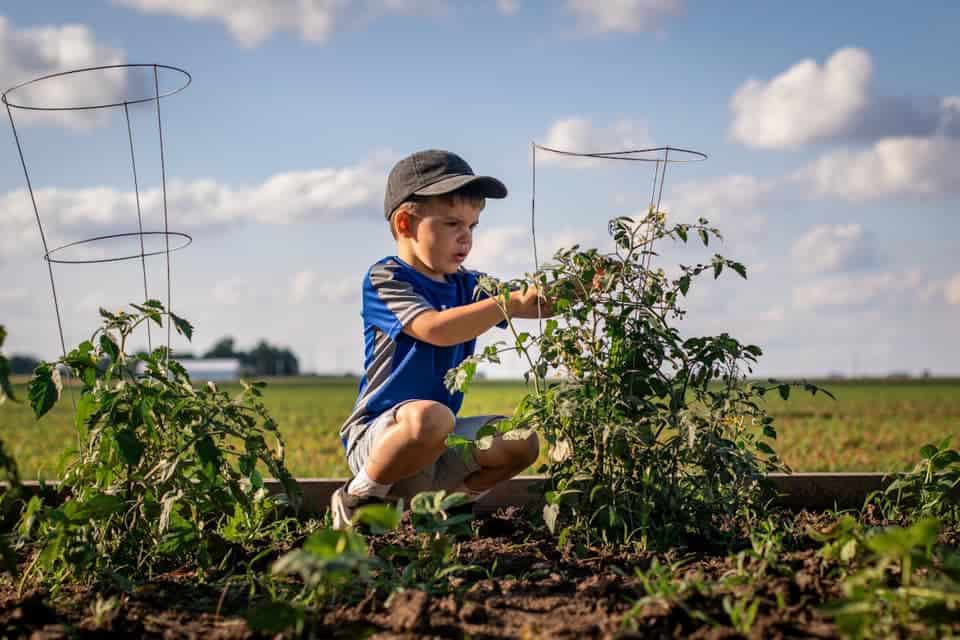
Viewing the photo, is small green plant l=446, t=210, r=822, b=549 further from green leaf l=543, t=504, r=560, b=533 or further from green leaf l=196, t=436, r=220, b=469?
green leaf l=196, t=436, r=220, b=469

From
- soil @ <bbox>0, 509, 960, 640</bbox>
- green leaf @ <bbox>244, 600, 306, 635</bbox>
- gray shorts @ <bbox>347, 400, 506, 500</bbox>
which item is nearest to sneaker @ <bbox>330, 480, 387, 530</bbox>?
gray shorts @ <bbox>347, 400, 506, 500</bbox>

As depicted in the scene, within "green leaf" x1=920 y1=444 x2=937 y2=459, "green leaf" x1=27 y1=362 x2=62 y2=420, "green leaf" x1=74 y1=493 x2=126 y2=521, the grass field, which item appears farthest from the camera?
the grass field

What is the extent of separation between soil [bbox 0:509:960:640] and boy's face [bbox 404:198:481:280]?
117cm

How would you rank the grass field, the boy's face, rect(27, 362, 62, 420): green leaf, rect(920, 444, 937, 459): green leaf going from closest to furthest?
rect(27, 362, 62, 420): green leaf → rect(920, 444, 937, 459): green leaf → the boy's face → the grass field

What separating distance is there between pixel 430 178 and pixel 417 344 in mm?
608

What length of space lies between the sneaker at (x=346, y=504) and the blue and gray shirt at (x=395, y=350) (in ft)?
0.66

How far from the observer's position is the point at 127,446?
7.54ft

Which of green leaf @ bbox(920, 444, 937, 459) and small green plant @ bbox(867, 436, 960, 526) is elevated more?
green leaf @ bbox(920, 444, 937, 459)

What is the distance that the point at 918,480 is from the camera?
308 cm

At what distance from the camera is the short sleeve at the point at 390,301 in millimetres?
3059

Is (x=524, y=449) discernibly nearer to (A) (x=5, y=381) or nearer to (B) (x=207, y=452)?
(B) (x=207, y=452)

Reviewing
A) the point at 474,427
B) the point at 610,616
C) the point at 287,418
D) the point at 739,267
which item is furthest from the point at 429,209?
the point at 287,418

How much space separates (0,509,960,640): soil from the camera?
1881 millimetres

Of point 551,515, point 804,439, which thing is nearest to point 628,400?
point 551,515
